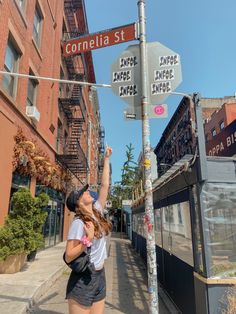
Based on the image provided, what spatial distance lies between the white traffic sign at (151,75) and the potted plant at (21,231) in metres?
5.98

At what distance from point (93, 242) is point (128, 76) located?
7.04ft

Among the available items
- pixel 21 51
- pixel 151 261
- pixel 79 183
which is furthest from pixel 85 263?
pixel 79 183

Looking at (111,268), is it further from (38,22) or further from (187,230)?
(38,22)

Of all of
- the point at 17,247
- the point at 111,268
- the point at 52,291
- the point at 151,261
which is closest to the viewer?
the point at 151,261

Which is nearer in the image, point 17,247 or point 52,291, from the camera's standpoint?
point 52,291

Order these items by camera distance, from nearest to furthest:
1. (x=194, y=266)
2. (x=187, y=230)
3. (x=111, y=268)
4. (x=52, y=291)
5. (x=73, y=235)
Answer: (x=73, y=235)
(x=194, y=266)
(x=187, y=230)
(x=52, y=291)
(x=111, y=268)

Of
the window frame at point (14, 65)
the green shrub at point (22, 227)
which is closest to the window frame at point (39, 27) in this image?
the window frame at point (14, 65)

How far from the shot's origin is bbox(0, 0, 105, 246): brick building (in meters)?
9.37

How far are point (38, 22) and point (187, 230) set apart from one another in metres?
12.8

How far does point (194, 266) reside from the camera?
188 inches

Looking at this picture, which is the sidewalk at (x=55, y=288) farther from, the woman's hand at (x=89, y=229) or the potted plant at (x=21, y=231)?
the woman's hand at (x=89, y=229)

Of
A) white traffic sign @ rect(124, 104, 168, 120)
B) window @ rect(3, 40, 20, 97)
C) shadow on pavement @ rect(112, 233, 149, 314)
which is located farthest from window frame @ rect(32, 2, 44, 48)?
white traffic sign @ rect(124, 104, 168, 120)

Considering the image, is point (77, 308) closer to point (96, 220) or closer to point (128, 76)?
point (96, 220)

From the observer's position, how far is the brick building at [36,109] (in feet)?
30.7
